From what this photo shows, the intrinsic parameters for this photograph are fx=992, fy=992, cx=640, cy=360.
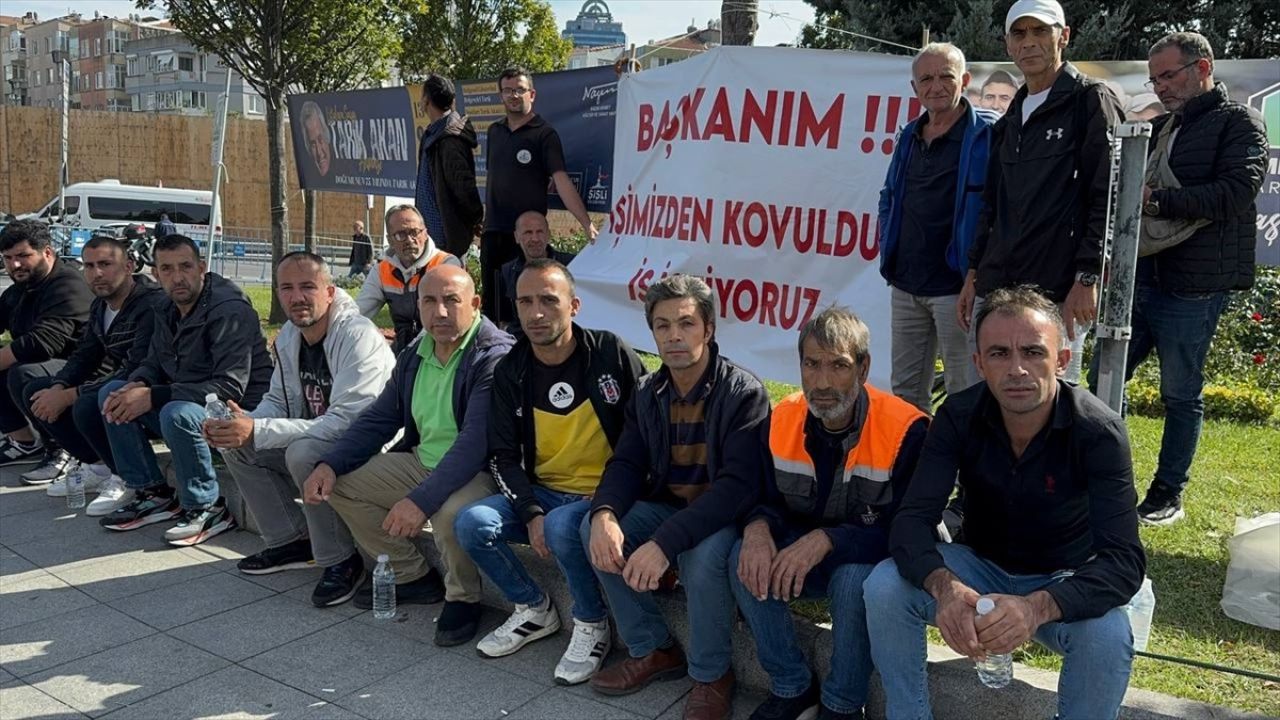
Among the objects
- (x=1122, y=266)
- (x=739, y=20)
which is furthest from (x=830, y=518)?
(x=739, y=20)

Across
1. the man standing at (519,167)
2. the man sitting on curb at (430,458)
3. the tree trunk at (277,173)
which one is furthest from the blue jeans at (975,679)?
the tree trunk at (277,173)

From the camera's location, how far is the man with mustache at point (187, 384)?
504 cm

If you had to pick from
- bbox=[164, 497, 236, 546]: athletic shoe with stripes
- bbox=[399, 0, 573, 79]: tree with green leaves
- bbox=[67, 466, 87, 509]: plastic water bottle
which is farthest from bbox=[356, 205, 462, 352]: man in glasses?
bbox=[399, 0, 573, 79]: tree with green leaves

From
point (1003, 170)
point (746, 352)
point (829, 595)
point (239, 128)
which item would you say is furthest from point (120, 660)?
point (239, 128)

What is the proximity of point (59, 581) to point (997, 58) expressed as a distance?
35.6ft

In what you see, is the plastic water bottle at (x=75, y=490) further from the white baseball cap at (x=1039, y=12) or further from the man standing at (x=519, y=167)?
the white baseball cap at (x=1039, y=12)

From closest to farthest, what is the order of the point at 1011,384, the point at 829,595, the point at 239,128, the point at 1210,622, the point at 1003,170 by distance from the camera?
1. the point at 1011,384
2. the point at 829,595
3. the point at 1210,622
4. the point at 1003,170
5. the point at 239,128

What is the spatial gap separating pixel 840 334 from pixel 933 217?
1.32 meters

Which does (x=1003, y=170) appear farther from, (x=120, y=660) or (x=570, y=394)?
(x=120, y=660)

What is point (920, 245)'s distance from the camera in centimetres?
419

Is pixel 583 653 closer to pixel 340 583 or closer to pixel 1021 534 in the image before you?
pixel 340 583

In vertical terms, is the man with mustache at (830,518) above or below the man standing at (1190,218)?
below

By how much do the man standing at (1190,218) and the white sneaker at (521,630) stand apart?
263 centimetres

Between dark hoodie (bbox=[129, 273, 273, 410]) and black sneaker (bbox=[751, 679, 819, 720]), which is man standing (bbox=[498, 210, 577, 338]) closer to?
dark hoodie (bbox=[129, 273, 273, 410])
